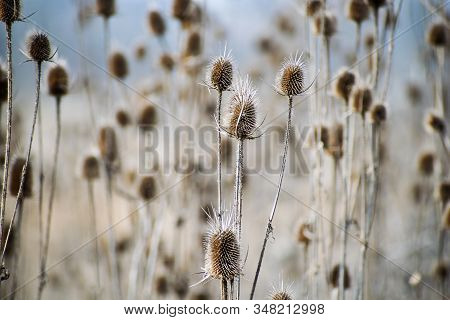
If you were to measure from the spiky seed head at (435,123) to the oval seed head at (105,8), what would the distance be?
210 centimetres

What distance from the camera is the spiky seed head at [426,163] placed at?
3523 mm

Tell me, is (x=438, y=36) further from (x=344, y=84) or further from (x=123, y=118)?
(x=123, y=118)

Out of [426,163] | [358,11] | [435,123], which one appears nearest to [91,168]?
[358,11]

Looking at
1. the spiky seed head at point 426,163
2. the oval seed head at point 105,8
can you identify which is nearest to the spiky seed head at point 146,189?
the oval seed head at point 105,8

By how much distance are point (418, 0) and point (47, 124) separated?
4.40 metres

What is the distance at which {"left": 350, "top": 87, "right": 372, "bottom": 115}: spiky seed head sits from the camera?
2.54 metres

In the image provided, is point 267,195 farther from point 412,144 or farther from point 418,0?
point 418,0

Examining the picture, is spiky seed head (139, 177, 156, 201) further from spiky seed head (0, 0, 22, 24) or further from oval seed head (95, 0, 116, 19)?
spiky seed head (0, 0, 22, 24)

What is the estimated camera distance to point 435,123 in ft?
10.1

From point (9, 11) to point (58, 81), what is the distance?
2.76 ft

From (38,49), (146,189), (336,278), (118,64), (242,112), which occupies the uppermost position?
(118,64)

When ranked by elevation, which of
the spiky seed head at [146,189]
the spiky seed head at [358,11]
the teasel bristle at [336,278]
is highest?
the spiky seed head at [358,11]

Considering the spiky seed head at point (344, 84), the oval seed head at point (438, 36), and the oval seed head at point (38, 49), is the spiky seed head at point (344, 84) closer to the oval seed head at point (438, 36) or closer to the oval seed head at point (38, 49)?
the oval seed head at point (438, 36)
